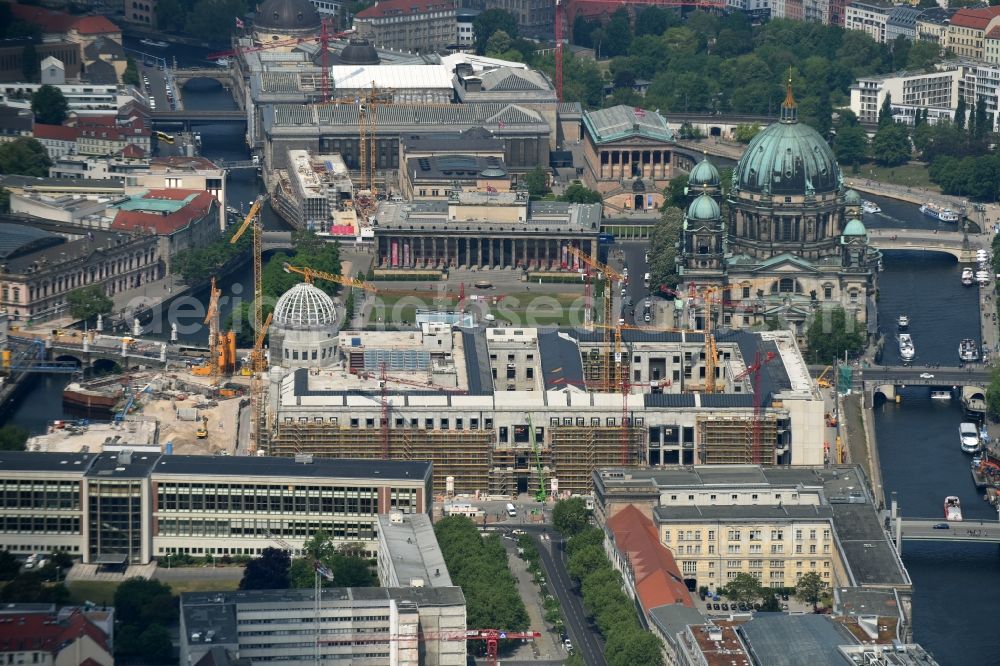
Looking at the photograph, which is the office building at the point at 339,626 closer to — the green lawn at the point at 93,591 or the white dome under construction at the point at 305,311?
the green lawn at the point at 93,591

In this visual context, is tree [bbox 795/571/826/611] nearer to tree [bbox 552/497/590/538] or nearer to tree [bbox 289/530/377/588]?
tree [bbox 552/497/590/538]

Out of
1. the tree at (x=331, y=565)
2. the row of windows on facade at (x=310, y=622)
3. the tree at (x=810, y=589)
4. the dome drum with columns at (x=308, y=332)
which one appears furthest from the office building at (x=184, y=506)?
the dome drum with columns at (x=308, y=332)

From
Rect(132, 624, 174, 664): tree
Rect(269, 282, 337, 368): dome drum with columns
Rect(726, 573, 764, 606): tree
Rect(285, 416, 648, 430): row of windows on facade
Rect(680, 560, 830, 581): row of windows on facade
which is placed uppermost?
Rect(269, 282, 337, 368): dome drum with columns

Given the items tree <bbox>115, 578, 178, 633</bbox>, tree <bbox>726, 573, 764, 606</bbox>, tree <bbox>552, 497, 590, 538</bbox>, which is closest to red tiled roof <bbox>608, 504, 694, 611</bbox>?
tree <bbox>726, 573, 764, 606</bbox>

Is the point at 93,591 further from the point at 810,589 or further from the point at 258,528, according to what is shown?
the point at 810,589

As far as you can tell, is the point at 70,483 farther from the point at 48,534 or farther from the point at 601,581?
the point at 601,581

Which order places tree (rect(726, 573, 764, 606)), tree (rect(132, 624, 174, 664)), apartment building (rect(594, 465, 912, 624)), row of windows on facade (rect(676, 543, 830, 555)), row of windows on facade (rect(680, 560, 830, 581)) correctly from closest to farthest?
1. tree (rect(132, 624, 174, 664))
2. tree (rect(726, 573, 764, 606))
3. apartment building (rect(594, 465, 912, 624))
4. row of windows on facade (rect(680, 560, 830, 581))
5. row of windows on facade (rect(676, 543, 830, 555))
